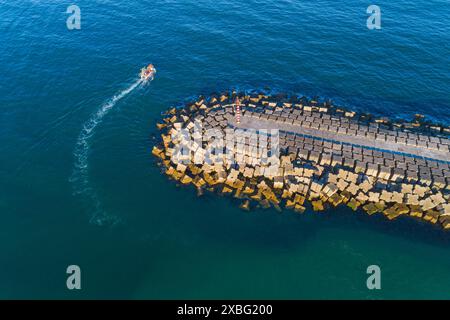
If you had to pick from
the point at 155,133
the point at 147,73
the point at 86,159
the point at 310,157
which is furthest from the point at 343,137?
the point at 86,159

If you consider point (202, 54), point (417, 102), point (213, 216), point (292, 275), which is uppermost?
point (202, 54)

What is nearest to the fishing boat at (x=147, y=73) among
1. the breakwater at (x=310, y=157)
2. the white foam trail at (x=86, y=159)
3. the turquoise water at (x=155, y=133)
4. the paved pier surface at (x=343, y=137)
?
the turquoise water at (x=155, y=133)

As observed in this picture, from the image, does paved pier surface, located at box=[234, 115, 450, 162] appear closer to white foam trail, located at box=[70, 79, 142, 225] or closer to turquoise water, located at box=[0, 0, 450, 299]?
turquoise water, located at box=[0, 0, 450, 299]

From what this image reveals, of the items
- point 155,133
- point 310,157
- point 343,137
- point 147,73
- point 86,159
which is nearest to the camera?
point 310,157

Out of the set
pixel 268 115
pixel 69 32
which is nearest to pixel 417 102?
pixel 268 115

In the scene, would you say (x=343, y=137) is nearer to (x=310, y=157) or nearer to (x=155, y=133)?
(x=310, y=157)

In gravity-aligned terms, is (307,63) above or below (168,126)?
above

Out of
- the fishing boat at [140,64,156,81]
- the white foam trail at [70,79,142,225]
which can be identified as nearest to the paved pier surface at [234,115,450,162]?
the fishing boat at [140,64,156,81]

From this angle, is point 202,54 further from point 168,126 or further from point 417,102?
point 417,102
